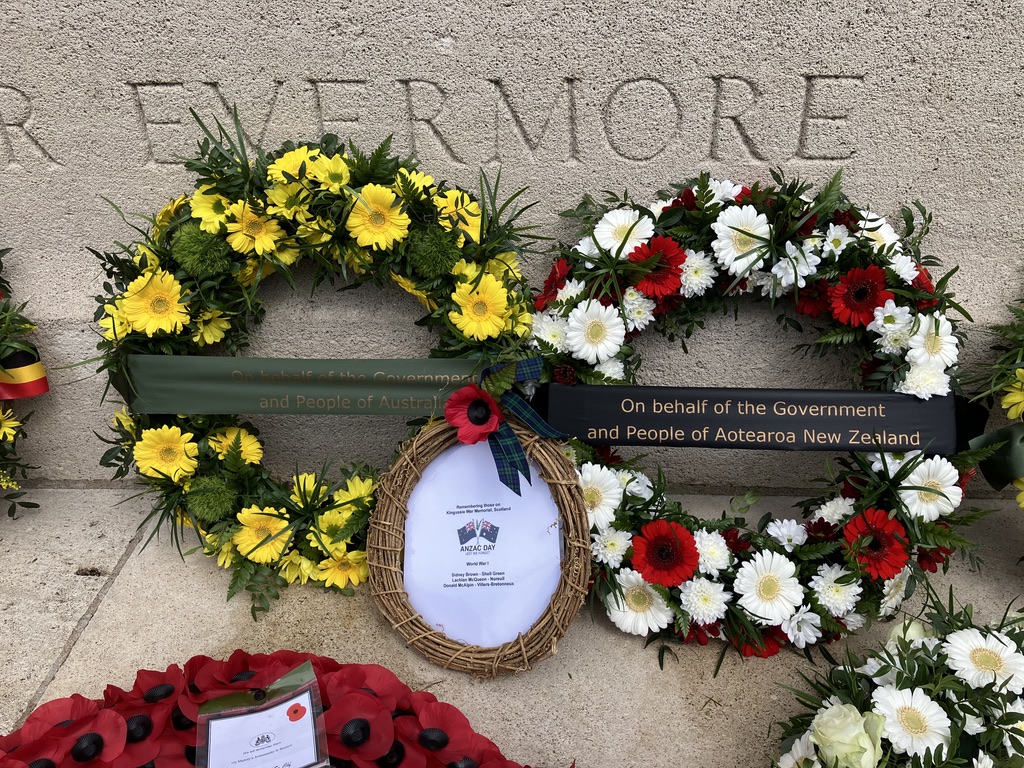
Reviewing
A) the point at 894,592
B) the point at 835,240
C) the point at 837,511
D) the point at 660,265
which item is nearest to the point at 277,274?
the point at 660,265

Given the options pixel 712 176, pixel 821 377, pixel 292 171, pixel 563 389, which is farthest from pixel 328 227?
pixel 821 377

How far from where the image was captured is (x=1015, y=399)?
216cm

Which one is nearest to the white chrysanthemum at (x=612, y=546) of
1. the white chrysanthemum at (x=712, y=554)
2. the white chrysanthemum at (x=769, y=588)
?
the white chrysanthemum at (x=712, y=554)

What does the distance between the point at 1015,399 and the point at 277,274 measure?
2.47 m

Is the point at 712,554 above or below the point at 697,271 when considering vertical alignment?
below

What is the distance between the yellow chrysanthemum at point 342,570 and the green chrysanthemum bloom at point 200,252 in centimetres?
101

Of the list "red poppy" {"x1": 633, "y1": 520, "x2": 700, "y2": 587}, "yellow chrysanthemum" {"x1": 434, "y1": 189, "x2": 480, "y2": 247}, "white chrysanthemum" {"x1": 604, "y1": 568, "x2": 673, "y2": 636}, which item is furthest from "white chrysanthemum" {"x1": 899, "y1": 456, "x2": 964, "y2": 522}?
"yellow chrysanthemum" {"x1": 434, "y1": 189, "x2": 480, "y2": 247}

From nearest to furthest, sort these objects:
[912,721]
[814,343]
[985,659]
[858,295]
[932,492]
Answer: [912,721] → [985,659] → [932,492] → [858,295] → [814,343]

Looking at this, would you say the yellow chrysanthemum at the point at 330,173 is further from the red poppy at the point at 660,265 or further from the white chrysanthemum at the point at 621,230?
the red poppy at the point at 660,265

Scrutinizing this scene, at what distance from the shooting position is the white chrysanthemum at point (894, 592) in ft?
6.64

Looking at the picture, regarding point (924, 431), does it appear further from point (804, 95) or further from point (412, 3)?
point (412, 3)

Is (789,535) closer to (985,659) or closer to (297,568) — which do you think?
(985,659)

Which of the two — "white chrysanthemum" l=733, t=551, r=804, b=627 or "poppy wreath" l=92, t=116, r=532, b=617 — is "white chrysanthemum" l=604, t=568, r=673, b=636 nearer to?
"white chrysanthemum" l=733, t=551, r=804, b=627

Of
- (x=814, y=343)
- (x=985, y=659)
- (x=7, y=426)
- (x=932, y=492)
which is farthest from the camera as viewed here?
(x=7, y=426)
